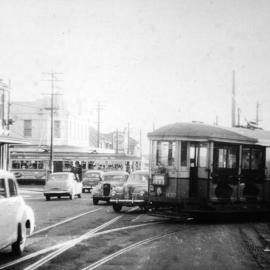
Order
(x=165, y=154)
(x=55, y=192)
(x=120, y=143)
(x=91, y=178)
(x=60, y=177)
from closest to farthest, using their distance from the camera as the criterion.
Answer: (x=165, y=154), (x=55, y=192), (x=60, y=177), (x=91, y=178), (x=120, y=143)

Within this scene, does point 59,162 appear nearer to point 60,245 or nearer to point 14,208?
point 60,245

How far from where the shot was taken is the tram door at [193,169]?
18.3 meters

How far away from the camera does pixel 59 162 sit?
180ft

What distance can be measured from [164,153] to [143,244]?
6.44 m

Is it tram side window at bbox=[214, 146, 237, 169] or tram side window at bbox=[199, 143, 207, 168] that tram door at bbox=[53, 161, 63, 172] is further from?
tram side window at bbox=[199, 143, 207, 168]

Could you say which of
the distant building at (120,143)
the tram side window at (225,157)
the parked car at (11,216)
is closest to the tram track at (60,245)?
the parked car at (11,216)

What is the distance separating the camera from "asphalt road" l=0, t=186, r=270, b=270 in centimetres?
1018

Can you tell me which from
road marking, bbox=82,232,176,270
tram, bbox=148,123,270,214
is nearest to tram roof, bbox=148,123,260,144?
tram, bbox=148,123,270,214

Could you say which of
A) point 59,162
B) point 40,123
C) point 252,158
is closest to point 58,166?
point 59,162

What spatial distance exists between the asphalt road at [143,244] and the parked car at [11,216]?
0.34m

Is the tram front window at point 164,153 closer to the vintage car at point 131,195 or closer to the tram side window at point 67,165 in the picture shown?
the vintage car at point 131,195

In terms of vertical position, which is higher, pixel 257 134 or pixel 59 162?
pixel 257 134

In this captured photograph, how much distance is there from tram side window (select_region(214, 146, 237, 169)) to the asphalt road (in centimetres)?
181

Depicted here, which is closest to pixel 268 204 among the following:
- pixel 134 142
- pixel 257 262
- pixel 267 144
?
pixel 267 144
